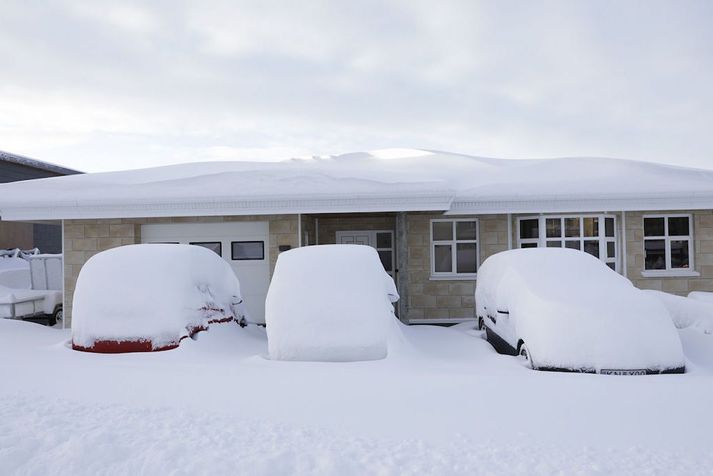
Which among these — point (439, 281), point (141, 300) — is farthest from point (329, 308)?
point (439, 281)

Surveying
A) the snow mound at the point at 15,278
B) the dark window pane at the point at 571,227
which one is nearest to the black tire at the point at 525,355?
the dark window pane at the point at 571,227

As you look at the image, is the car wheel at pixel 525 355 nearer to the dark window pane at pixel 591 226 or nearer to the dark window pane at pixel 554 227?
the dark window pane at pixel 554 227

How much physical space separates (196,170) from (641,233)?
10.8 meters

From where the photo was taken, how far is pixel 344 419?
3930 mm

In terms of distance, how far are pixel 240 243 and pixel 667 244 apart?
9.49 m

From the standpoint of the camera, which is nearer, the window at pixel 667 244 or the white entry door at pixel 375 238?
the window at pixel 667 244

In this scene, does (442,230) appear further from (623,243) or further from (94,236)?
(94,236)

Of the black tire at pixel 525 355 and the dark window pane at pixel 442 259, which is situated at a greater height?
the dark window pane at pixel 442 259

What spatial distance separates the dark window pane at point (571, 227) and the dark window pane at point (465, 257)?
2033mm

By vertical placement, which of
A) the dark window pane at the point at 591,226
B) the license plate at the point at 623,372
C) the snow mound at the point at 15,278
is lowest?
the license plate at the point at 623,372

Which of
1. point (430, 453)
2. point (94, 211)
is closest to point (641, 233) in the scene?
point (430, 453)

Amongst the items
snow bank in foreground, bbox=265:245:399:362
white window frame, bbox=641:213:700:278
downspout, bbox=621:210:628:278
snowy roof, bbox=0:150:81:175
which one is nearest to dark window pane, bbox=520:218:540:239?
downspout, bbox=621:210:628:278

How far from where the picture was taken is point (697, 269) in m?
11.0

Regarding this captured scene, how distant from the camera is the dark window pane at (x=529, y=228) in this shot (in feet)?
36.6
